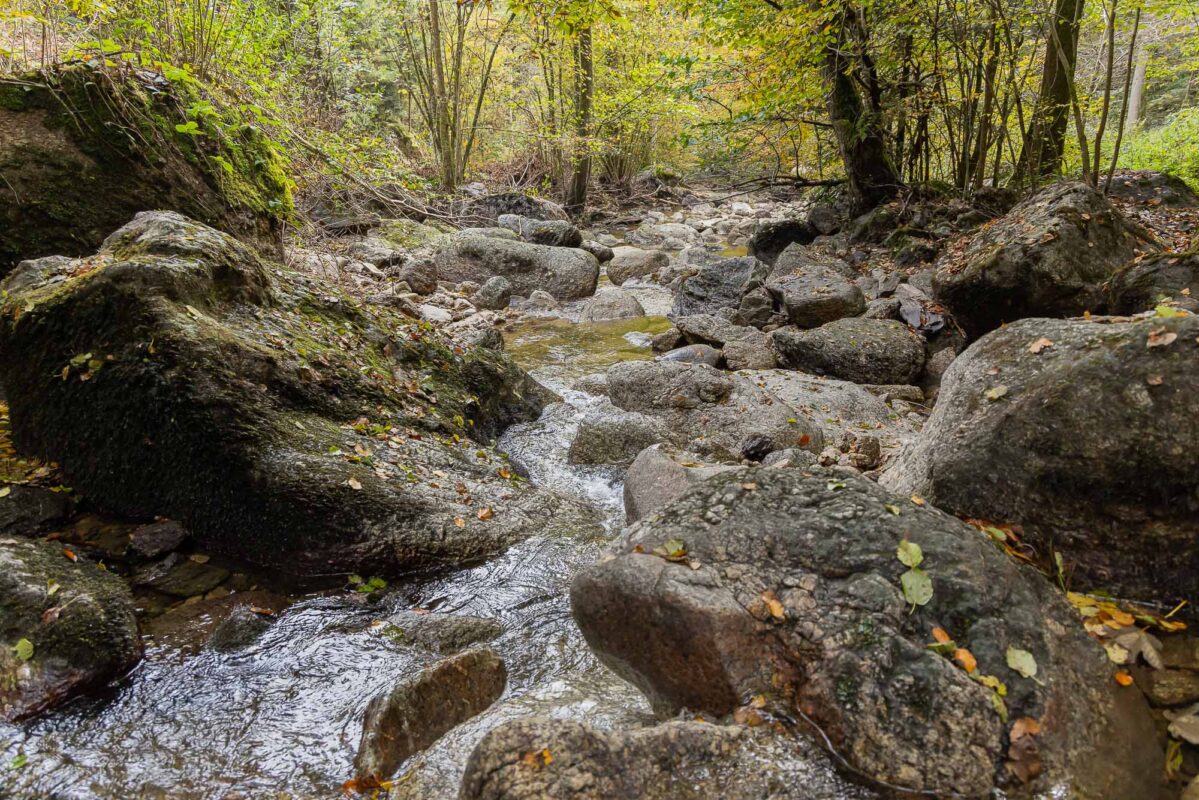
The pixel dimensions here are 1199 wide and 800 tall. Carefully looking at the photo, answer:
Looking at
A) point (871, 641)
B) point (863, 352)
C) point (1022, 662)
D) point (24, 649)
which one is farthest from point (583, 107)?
point (1022, 662)

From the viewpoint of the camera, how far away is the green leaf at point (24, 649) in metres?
2.78

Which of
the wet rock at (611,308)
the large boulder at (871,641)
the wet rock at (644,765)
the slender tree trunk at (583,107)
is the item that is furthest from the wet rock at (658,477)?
the slender tree trunk at (583,107)

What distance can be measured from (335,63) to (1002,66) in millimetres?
14130

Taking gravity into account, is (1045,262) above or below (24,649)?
above

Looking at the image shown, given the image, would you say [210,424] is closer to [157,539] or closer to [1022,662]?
[157,539]

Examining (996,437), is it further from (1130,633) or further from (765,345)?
(765,345)

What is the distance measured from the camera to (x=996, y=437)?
10.2 ft

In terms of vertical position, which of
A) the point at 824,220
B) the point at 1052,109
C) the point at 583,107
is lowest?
the point at 824,220

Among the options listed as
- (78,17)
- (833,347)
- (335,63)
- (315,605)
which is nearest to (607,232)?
(335,63)

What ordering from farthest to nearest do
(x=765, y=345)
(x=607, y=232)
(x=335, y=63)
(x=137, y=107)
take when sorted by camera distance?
(x=607, y=232), (x=335, y=63), (x=765, y=345), (x=137, y=107)

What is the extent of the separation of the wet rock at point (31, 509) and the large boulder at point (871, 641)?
3345 mm

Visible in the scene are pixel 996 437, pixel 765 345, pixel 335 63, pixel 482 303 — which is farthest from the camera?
pixel 335 63

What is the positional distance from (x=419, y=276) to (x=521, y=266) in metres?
2.14

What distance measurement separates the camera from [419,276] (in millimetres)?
11734
